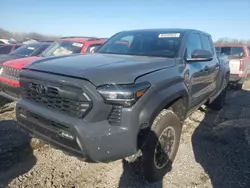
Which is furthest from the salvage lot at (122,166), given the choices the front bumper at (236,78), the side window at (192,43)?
the front bumper at (236,78)

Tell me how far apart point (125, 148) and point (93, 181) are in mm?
948

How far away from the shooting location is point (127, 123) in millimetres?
2359

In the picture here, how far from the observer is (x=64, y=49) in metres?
6.66

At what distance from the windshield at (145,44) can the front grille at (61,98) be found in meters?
1.62

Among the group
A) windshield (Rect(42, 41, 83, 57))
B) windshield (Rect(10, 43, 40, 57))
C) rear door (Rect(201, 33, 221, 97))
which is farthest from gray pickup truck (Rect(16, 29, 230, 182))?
windshield (Rect(10, 43, 40, 57))

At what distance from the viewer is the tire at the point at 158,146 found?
275 centimetres

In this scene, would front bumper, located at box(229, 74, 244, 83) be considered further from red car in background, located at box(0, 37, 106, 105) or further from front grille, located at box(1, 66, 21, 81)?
front grille, located at box(1, 66, 21, 81)

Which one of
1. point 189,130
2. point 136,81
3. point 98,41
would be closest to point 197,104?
point 189,130

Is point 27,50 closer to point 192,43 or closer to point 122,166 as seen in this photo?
point 192,43

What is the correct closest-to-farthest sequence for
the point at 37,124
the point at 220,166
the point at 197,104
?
the point at 37,124 → the point at 220,166 → the point at 197,104

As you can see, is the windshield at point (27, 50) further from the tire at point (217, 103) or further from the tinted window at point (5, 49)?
the tire at point (217, 103)

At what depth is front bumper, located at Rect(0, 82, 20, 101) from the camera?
5059mm

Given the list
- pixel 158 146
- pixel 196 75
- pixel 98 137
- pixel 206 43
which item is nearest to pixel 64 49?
pixel 206 43

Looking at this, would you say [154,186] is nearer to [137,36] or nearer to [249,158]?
[249,158]
